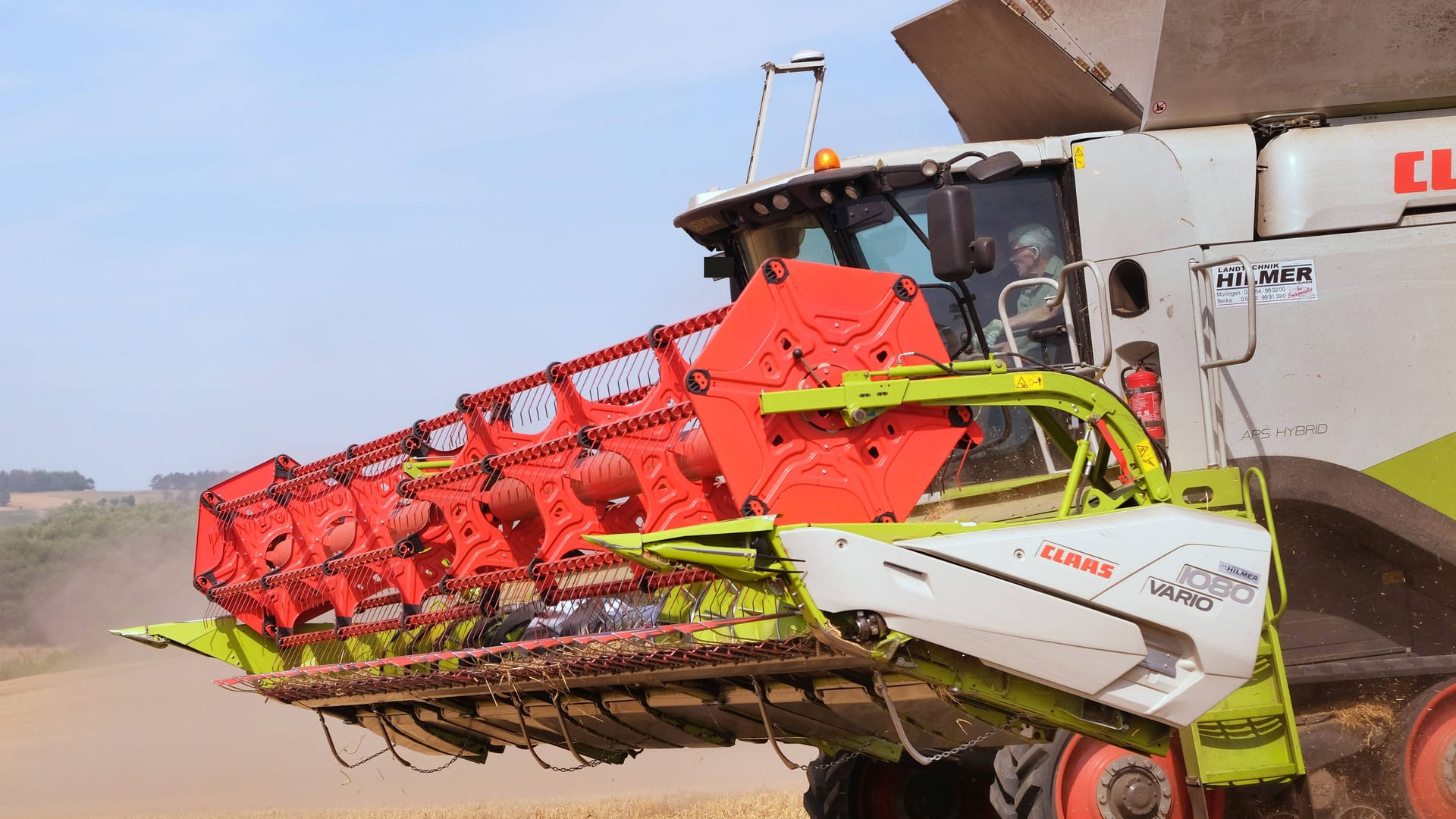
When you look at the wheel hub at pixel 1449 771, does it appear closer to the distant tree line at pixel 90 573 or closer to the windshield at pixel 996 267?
the windshield at pixel 996 267

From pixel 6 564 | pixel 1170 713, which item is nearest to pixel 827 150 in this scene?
pixel 1170 713

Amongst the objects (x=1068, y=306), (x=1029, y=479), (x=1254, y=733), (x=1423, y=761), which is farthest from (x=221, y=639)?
(x=1423, y=761)

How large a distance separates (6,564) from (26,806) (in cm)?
1456

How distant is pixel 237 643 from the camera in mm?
6250

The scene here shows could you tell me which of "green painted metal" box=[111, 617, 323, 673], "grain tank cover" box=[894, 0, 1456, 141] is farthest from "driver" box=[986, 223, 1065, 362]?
"green painted metal" box=[111, 617, 323, 673]

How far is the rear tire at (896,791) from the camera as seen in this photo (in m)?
6.02

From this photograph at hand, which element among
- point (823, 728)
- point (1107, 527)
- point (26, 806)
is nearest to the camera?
point (1107, 527)

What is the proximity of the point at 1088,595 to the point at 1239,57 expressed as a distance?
251 cm

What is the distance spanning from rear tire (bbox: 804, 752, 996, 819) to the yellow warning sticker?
2388 millimetres

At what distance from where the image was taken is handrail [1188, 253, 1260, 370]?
4.50 meters

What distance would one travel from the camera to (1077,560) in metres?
3.69

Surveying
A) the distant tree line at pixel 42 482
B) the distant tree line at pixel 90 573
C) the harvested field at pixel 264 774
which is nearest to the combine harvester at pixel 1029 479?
the harvested field at pixel 264 774

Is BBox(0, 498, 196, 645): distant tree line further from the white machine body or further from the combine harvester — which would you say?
the white machine body

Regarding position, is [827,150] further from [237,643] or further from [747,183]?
[237,643]
